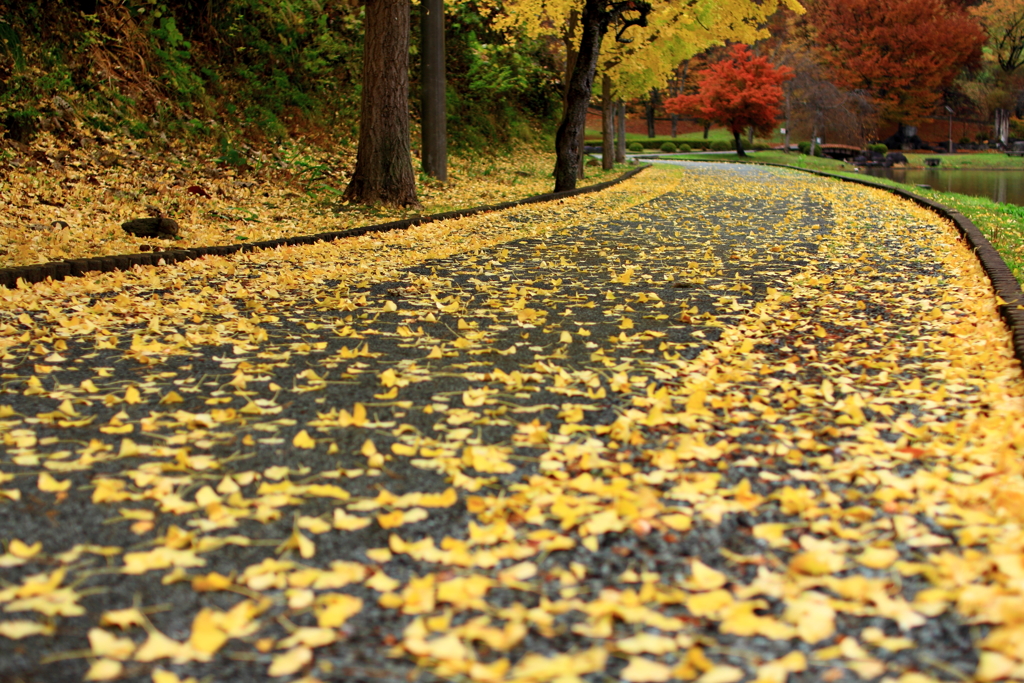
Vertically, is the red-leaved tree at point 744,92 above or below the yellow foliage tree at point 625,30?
above

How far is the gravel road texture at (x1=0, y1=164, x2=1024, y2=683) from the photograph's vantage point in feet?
6.67

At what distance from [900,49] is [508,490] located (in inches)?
2374

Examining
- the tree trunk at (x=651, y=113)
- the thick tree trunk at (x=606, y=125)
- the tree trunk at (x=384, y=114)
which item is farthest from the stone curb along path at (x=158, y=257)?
the tree trunk at (x=651, y=113)

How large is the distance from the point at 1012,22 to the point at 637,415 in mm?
64040

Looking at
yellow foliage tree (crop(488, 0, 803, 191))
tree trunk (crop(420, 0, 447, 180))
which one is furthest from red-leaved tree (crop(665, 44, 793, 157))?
tree trunk (crop(420, 0, 447, 180))

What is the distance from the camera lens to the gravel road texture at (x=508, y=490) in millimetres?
2033

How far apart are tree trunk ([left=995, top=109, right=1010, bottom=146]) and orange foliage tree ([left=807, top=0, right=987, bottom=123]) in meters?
3.76

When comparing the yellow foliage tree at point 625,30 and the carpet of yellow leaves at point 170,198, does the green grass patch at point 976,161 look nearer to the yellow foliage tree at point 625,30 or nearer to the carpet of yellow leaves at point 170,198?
the yellow foliage tree at point 625,30

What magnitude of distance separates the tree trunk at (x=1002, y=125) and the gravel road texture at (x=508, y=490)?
58.8 m

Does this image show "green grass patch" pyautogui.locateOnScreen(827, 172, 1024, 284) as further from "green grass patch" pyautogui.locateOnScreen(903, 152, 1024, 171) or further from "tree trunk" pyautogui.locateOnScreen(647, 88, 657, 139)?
"tree trunk" pyautogui.locateOnScreen(647, 88, 657, 139)

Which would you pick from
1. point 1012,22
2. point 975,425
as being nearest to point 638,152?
point 1012,22

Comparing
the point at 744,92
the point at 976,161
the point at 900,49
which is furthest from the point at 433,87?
the point at 900,49

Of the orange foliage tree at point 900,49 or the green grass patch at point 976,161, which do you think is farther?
the orange foliage tree at point 900,49

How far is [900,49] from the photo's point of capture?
180 feet
